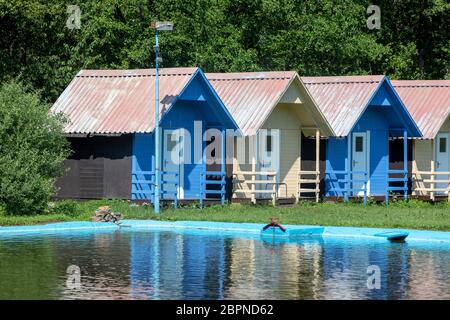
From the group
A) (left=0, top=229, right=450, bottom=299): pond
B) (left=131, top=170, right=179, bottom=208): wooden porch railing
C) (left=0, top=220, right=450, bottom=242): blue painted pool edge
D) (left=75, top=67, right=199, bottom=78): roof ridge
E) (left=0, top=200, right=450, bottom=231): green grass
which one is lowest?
(left=0, top=229, right=450, bottom=299): pond

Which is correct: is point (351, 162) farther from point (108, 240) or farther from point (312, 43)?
point (108, 240)

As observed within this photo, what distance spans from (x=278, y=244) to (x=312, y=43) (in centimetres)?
3088

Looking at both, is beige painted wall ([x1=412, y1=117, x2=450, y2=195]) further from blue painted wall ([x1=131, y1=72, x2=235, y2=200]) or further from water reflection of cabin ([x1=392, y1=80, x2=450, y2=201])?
blue painted wall ([x1=131, y1=72, x2=235, y2=200])

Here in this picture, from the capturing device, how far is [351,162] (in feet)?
144

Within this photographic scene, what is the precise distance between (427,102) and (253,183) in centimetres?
1014

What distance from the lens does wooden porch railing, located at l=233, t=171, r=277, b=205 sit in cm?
3881

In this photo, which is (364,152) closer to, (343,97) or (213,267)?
(343,97)

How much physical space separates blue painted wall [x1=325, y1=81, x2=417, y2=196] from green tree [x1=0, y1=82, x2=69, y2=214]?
12.9m

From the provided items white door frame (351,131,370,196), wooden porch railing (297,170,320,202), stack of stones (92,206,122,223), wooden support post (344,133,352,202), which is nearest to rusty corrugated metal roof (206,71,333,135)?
wooden porch railing (297,170,320,202)

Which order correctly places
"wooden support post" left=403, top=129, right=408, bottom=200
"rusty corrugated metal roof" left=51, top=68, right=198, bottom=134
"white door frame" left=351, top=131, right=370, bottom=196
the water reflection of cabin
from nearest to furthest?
"rusty corrugated metal roof" left=51, top=68, right=198, bottom=134 < "wooden support post" left=403, top=129, right=408, bottom=200 < "white door frame" left=351, top=131, right=370, bottom=196 < the water reflection of cabin

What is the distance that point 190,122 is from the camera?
130 ft

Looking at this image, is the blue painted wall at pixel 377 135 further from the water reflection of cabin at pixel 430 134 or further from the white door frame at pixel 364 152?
the water reflection of cabin at pixel 430 134

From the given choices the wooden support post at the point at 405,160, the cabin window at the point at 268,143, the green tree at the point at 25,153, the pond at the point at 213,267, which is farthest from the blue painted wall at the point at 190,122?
the pond at the point at 213,267

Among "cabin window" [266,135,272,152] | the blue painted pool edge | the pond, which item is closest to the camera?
the pond
